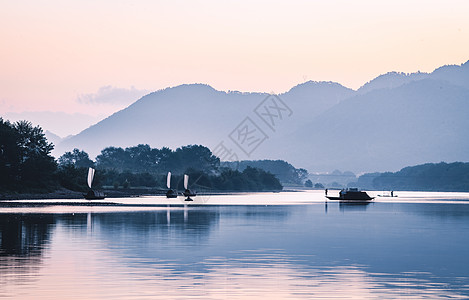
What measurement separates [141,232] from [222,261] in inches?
906

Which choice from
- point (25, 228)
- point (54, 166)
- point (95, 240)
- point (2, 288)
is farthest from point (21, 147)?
point (2, 288)

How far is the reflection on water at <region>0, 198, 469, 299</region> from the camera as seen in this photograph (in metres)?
36.4

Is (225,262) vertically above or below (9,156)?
below

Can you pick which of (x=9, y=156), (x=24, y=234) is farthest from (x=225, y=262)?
(x=9, y=156)

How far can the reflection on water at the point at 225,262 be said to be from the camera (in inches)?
1435

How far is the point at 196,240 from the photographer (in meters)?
62.8

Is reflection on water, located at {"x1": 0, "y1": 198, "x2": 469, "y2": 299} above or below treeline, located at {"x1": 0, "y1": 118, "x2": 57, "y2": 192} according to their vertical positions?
below

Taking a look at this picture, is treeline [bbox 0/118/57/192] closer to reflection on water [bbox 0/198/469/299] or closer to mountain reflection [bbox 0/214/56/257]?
mountain reflection [bbox 0/214/56/257]

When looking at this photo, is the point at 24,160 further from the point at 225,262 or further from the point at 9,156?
the point at 225,262

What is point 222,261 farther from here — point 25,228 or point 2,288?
point 25,228

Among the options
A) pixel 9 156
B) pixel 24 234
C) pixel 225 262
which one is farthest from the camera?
pixel 9 156

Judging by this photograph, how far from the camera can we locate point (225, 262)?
47656 millimetres

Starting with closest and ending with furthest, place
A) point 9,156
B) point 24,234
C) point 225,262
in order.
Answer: point 225,262
point 24,234
point 9,156

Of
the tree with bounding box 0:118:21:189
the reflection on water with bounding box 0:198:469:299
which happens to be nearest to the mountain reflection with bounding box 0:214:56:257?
the reflection on water with bounding box 0:198:469:299
